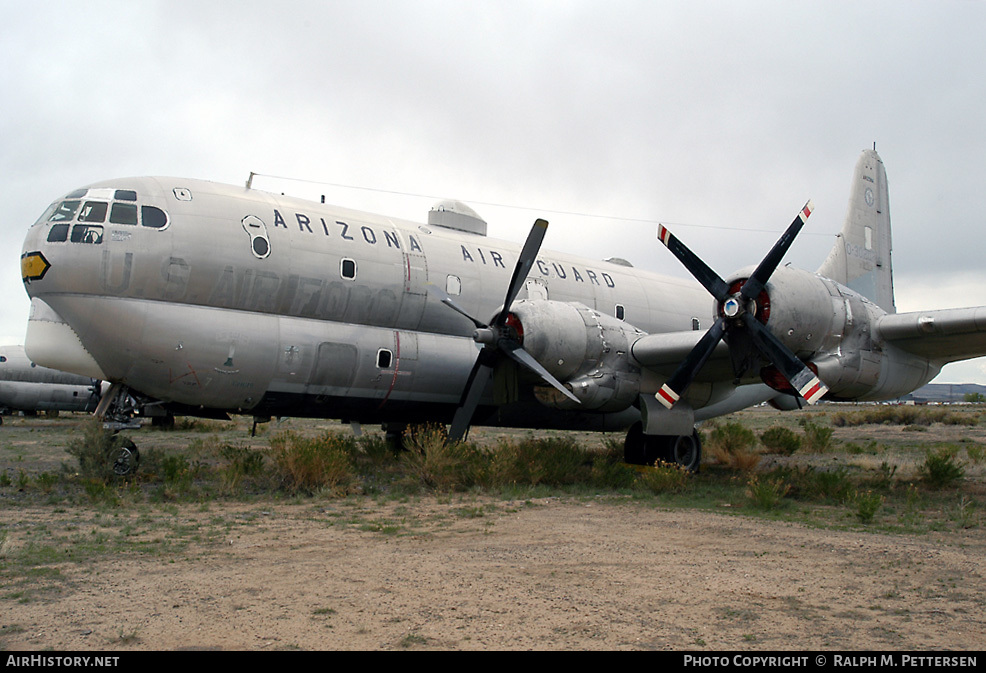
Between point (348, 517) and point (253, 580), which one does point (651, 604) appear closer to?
point (253, 580)

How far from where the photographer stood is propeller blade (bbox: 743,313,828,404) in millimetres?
10648

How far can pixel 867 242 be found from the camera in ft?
56.0

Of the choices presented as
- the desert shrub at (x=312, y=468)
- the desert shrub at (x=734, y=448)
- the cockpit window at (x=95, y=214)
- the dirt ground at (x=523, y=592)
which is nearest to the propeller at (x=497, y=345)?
the desert shrub at (x=312, y=468)

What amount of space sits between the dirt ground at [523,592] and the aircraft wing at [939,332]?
4.27 m

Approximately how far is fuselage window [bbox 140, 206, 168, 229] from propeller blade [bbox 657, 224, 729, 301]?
8.23m

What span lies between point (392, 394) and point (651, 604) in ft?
28.2

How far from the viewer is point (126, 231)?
11055mm

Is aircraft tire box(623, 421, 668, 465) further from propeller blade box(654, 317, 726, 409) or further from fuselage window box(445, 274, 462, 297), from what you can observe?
fuselage window box(445, 274, 462, 297)

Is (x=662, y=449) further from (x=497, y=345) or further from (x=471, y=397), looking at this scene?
(x=497, y=345)

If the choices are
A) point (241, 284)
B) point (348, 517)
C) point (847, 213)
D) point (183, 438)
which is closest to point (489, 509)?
point (348, 517)

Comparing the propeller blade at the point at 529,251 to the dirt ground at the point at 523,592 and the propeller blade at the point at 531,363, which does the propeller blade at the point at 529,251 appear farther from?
the dirt ground at the point at 523,592

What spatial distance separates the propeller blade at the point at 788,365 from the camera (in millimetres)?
10648

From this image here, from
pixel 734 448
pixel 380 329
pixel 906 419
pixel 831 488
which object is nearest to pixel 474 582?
pixel 831 488

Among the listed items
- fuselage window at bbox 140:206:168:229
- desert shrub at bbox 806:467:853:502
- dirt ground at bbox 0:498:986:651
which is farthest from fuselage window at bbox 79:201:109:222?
desert shrub at bbox 806:467:853:502
